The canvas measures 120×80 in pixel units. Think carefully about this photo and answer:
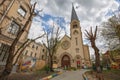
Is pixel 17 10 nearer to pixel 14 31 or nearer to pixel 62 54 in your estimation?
pixel 14 31

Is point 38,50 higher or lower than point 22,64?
higher

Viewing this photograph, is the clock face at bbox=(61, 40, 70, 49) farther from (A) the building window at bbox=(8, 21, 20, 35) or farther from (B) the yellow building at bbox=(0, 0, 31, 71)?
(A) the building window at bbox=(8, 21, 20, 35)

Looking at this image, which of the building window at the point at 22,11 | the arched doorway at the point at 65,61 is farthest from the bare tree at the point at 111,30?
the arched doorway at the point at 65,61

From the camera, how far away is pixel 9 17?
12.5 m

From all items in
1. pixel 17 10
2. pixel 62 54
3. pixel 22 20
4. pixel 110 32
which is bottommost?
pixel 62 54

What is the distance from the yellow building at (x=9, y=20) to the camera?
11.3 meters

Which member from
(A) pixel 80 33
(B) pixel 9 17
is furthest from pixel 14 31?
(A) pixel 80 33

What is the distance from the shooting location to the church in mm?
35219

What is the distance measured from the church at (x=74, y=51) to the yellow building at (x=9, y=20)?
24.0 metres

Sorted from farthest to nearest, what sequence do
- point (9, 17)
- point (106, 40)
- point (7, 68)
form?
1. point (106, 40)
2. point (9, 17)
3. point (7, 68)

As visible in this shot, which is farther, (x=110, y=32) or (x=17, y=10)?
(x=110, y=32)

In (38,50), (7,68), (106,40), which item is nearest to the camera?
(7,68)

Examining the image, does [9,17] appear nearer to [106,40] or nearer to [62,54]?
[106,40]

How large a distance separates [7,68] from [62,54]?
111 feet
